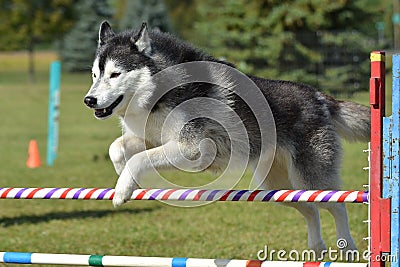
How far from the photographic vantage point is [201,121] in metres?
4.77

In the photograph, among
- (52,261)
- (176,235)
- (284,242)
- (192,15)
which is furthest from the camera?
(192,15)

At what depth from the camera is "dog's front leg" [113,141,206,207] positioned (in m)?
4.39

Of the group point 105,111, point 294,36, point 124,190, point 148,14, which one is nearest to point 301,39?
point 294,36

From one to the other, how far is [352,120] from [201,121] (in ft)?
4.48

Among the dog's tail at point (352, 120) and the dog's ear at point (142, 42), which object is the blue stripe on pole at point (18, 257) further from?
the dog's tail at point (352, 120)

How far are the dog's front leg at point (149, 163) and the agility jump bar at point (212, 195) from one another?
0.19 feet

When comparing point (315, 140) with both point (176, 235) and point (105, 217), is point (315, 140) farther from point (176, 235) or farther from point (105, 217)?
point (105, 217)

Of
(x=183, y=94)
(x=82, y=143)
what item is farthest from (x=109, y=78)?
(x=82, y=143)

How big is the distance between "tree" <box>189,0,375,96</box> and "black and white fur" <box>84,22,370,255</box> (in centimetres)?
2311

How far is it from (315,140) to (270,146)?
331 mm

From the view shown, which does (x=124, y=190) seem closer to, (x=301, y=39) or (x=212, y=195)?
(x=212, y=195)

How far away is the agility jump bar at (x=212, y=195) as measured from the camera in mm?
3990

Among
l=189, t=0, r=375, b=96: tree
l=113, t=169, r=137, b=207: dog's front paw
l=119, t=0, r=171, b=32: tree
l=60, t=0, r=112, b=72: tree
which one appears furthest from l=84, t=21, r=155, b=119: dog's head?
l=60, t=0, r=112, b=72: tree

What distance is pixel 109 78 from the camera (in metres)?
4.66
